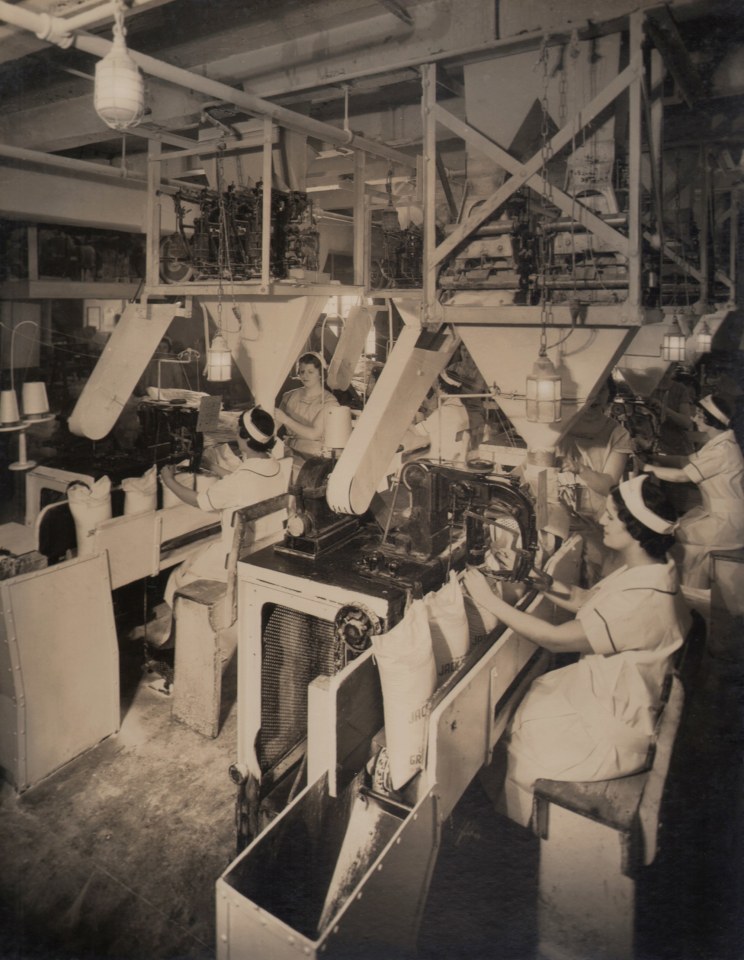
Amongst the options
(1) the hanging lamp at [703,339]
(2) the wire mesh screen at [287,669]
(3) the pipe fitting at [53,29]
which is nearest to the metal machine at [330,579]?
(2) the wire mesh screen at [287,669]

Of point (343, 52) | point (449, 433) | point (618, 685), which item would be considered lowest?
point (618, 685)

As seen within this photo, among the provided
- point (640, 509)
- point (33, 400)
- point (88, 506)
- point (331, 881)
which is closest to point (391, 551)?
point (640, 509)

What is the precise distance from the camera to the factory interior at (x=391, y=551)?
2.56m

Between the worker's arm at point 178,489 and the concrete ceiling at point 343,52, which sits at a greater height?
the concrete ceiling at point 343,52

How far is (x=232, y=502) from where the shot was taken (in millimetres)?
4258

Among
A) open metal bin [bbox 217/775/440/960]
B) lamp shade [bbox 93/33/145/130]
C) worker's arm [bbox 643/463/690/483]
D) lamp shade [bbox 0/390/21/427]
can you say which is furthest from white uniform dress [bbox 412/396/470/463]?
lamp shade [bbox 93/33/145/130]

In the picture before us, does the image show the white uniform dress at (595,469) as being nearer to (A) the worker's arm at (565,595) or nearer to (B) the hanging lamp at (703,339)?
(A) the worker's arm at (565,595)

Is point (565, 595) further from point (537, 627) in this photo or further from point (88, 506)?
point (88, 506)

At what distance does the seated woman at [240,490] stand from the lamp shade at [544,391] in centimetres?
191

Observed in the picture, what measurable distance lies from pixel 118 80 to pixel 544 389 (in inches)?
78.9

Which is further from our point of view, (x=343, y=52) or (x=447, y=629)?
(x=343, y=52)

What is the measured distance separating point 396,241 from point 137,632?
145 inches

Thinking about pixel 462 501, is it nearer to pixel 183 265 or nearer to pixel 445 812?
pixel 445 812

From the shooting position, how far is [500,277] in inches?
130
